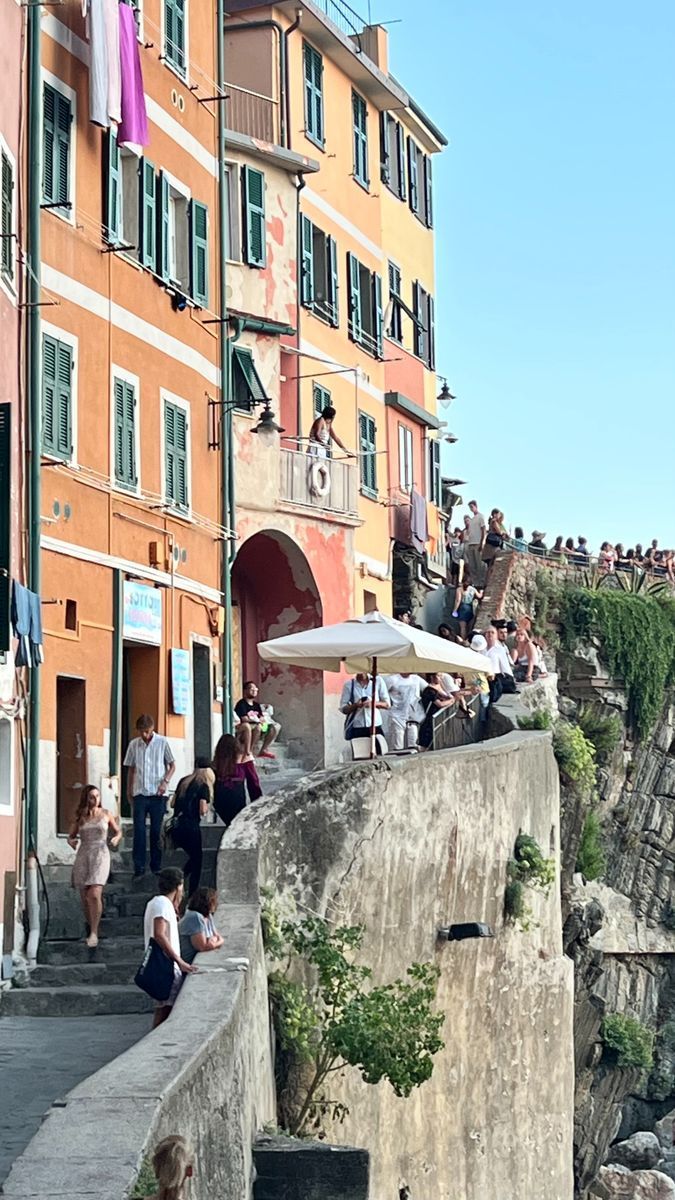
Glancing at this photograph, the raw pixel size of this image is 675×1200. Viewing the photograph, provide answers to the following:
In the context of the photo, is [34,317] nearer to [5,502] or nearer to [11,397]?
[11,397]

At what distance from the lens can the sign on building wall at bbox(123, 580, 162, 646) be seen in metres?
21.2

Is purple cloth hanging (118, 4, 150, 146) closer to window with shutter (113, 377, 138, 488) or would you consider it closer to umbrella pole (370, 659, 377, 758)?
window with shutter (113, 377, 138, 488)

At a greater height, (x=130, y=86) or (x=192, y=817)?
(x=130, y=86)

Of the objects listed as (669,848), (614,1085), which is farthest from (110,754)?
(669,848)

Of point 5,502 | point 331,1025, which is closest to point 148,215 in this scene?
point 5,502

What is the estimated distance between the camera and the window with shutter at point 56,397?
757 inches

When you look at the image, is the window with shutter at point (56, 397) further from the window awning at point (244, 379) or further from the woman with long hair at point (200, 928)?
the window awning at point (244, 379)

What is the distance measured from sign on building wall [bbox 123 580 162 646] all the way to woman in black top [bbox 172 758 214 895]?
4168 mm

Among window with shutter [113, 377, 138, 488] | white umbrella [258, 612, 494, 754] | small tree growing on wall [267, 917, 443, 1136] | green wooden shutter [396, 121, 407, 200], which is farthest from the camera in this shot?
green wooden shutter [396, 121, 407, 200]

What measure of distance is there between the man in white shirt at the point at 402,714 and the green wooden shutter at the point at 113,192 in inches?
226

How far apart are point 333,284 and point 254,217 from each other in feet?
11.9

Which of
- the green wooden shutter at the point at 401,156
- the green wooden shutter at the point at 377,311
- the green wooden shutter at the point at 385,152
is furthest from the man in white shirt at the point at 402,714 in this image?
the green wooden shutter at the point at 401,156

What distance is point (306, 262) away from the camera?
1225 inches

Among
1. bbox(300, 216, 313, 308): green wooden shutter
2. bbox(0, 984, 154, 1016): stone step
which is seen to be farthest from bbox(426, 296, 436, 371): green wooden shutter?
bbox(0, 984, 154, 1016): stone step
